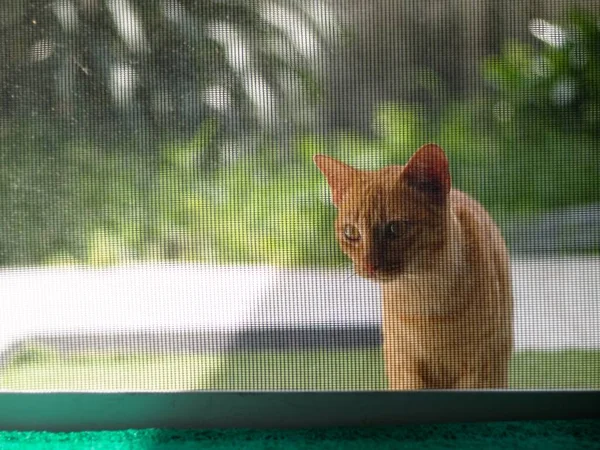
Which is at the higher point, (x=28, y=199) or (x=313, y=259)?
(x=28, y=199)

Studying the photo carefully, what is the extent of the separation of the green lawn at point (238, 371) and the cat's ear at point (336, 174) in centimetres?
32

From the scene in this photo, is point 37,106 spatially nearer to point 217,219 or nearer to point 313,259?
point 217,219

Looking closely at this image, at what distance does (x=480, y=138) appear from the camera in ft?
4.30

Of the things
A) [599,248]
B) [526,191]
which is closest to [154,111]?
[526,191]

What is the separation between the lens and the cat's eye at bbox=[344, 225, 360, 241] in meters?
1.31

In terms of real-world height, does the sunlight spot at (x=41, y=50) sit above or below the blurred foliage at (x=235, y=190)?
above

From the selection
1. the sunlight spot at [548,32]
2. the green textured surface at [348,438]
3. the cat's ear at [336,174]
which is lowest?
the green textured surface at [348,438]

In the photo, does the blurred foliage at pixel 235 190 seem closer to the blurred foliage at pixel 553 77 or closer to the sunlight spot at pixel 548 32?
the blurred foliage at pixel 553 77

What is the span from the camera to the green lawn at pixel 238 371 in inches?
54.4

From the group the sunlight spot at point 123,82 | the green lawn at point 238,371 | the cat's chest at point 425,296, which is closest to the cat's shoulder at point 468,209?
the cat's chest at point 425,296

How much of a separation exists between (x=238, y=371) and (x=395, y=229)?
440 mm

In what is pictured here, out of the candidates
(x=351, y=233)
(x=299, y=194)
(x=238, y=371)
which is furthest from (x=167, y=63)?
(x=238, y=371)

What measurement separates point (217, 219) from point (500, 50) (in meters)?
0.63

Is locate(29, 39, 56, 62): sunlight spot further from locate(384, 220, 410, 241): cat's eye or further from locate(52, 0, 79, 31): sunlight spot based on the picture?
locate(384, 220, 410, 241): cat's eye
